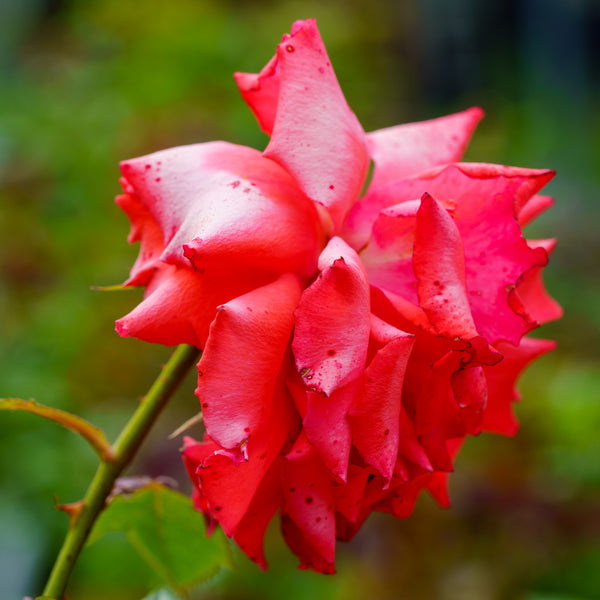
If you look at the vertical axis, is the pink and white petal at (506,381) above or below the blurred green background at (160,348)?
above

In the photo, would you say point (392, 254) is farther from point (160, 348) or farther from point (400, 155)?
point (160, 348)

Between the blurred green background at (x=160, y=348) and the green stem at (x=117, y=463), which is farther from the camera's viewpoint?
the blurred green background at (x=160, y=348)

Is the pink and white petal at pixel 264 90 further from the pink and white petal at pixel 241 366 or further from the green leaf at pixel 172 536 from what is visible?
the green leaf at pixel 172 536

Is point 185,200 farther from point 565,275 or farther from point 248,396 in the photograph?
point 565,275

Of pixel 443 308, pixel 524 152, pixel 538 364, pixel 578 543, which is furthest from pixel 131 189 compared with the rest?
pixel 524 152

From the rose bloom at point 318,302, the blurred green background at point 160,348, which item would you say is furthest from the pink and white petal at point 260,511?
the blurred green background at point 160,348

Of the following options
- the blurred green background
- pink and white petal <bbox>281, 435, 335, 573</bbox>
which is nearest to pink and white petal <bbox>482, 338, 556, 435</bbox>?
pink and white petal <bbox>281, 435, 335, 573</bbox>
